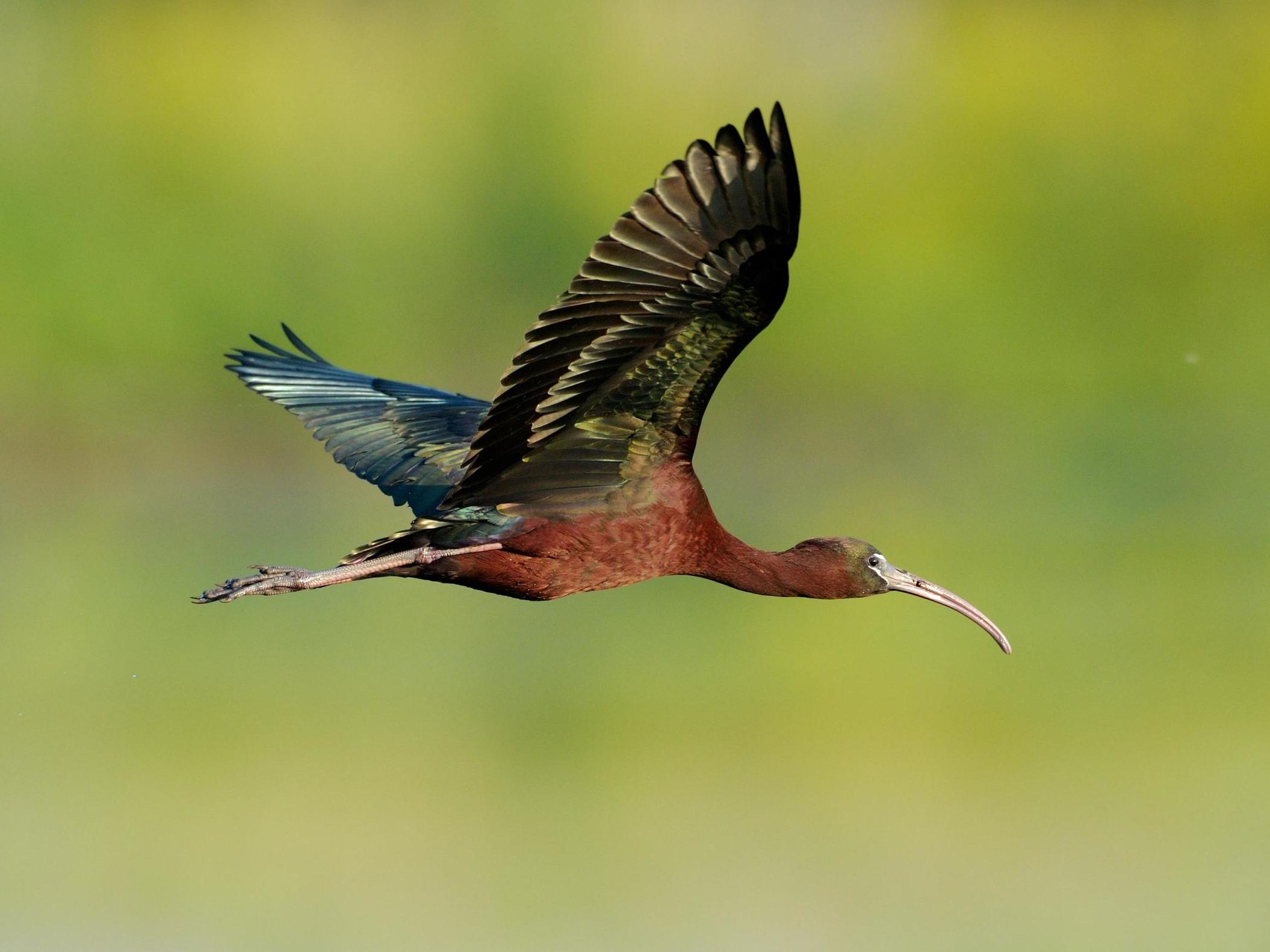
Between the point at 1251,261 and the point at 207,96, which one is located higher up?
the point at 1251,261

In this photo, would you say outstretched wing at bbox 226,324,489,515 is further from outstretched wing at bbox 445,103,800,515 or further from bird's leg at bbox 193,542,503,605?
outstretched wing at bbox 445,103,800,515

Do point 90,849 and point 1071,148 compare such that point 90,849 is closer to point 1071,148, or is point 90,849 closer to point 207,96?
point 207,96

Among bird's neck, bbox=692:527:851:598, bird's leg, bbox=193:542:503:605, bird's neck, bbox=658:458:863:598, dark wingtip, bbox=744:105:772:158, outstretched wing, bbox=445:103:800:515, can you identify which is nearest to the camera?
dark wingtip, bbox=744:105:772:158

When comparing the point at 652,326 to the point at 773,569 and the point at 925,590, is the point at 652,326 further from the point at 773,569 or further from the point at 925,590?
the point at 925,590

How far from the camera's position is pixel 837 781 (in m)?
11.9

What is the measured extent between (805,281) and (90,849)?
10.9m

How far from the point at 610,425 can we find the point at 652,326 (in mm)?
655

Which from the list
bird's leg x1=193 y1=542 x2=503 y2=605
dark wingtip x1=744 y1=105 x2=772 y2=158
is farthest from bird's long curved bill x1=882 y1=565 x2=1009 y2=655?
dark wingtip x1=744 y1=105 x2=772 y2=158

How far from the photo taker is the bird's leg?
7.69 meters

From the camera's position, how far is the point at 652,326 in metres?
6.89

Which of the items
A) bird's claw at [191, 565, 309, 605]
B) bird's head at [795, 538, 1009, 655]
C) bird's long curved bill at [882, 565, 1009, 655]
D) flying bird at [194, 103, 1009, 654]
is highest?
bird's long curved bill at [882, 565, 1009, 655]

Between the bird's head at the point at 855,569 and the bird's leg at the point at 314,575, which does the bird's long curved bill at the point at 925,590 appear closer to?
the bird's head at the point at 855,569

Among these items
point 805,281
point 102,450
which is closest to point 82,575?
point 102,450

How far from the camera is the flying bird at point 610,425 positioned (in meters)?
6.62
